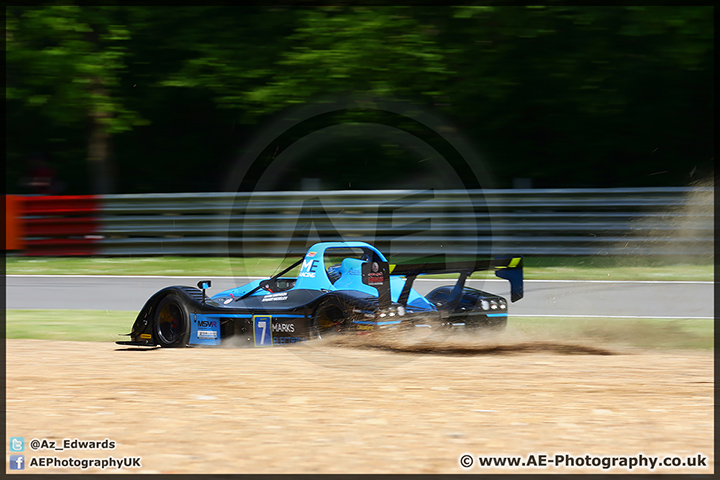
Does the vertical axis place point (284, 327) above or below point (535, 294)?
below

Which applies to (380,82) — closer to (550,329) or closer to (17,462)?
(550,329)

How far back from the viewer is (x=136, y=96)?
16.4 metres

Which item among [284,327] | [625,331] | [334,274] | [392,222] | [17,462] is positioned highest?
[392,222]

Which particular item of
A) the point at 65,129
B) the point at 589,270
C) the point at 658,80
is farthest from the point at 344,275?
the point at 65,129

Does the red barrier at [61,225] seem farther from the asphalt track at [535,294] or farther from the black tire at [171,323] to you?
the black tire at [171,323]

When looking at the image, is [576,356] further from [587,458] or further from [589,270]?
[589,270]

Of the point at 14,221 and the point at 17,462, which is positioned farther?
the point at 14,221

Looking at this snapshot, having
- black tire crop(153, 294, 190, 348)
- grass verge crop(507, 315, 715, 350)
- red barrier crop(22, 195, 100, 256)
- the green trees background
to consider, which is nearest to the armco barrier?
red barrier crop(22, 195, 100, 256)

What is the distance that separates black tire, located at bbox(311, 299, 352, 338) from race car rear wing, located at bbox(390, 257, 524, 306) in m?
0.59

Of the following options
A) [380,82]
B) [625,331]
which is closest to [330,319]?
[625,331]

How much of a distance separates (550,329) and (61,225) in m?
8.70

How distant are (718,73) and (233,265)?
8.87 m

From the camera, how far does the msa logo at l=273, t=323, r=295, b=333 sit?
25.2ft

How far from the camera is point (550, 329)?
888 centimetres
